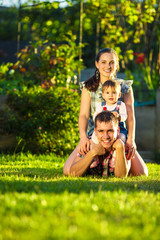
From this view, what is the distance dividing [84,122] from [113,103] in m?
0.46

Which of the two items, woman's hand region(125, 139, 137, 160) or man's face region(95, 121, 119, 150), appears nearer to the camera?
man's face region(95, 121, 119, 150)

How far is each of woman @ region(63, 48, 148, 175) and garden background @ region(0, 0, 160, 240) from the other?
0.31 m

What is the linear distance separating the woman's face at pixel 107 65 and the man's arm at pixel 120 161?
0.93m

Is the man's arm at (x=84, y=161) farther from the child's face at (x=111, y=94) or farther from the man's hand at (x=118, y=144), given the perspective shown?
the child's face at (x=111, y=94)

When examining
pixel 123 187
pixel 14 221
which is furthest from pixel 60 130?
pixel 14 221

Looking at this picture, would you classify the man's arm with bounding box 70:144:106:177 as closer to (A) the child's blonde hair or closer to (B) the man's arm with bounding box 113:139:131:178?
(B) the man's arm with bounding box 113:139:131:178

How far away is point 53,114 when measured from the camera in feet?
20.8

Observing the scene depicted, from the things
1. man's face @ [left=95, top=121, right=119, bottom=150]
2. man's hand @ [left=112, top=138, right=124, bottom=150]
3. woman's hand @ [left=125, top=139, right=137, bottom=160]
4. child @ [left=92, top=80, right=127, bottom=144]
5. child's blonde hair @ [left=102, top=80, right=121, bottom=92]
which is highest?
child's blonde hair @ [left=102, top=80, right=121, bottom=92]

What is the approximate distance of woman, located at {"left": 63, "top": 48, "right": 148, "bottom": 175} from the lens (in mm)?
4344

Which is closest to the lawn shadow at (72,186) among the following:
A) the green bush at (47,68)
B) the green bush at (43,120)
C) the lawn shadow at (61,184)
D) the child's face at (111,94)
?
the lawn shadow at (61,184)

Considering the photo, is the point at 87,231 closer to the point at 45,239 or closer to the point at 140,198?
the point at 45,239

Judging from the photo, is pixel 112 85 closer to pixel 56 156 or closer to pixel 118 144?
pixel 118 144

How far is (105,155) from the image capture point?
438 cm

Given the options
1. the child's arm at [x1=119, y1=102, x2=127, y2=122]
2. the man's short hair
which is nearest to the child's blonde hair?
the child's arm at [x1=119, y1=102, x2=127, y2=122]
